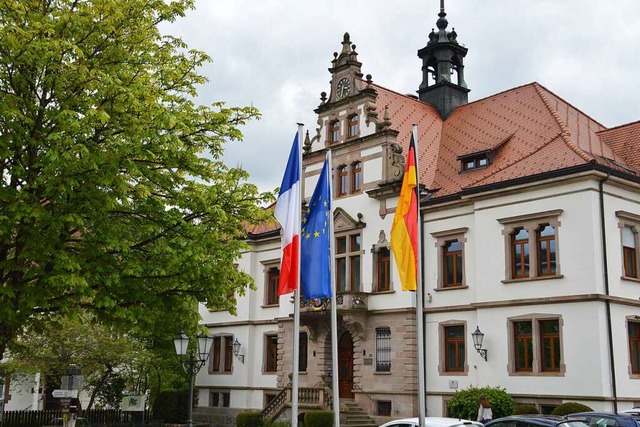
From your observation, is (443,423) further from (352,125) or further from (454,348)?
(352,125)

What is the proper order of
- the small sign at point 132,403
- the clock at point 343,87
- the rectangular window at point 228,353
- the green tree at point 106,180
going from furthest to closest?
the rectangular window at point 228,353
the clock at point 343,87
the small sign at point 132,403
the green tree at point 106,180

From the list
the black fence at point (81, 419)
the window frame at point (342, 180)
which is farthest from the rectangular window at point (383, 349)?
the black fence at point (81, 419)

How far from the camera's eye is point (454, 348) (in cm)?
3011

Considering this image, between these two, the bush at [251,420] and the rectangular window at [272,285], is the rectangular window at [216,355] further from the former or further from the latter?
the bush at [251,420]

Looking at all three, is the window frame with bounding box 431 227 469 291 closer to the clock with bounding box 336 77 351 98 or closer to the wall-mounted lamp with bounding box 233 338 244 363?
the clock with bounding box 336 77 351 98

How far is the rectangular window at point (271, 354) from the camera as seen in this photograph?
3947cm

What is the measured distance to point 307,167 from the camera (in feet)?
125

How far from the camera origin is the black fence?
33.3 metres

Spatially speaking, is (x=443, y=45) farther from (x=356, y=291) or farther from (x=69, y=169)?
(x=69, y=169)

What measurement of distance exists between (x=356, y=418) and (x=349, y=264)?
688 centimetres

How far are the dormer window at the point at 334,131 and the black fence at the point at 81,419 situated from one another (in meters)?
15.3

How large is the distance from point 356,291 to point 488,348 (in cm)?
718

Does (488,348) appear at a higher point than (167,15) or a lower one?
lower

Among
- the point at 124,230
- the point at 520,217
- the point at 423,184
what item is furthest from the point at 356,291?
the point at 124,230
